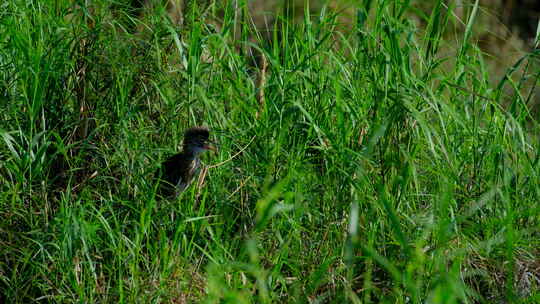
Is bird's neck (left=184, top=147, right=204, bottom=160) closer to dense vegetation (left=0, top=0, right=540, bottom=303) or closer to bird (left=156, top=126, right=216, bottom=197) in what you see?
bird (left=156, top=126, right=216, bottom=197)

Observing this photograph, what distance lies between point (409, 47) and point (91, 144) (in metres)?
1.58

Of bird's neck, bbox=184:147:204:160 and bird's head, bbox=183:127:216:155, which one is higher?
bird's head, bbox=183:127:216:155

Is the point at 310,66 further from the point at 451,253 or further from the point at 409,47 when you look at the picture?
the point at 451,253

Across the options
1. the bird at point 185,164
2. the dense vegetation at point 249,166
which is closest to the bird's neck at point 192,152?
the bird at point 185,164

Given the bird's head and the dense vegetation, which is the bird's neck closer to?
the bird's head

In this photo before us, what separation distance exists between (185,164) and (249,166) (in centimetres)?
32

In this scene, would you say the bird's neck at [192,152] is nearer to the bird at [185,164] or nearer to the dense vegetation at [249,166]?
the bird at [185,164]

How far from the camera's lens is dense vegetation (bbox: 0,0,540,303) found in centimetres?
378

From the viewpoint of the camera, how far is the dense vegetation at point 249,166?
3.78 m

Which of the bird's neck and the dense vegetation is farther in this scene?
the bird's neck

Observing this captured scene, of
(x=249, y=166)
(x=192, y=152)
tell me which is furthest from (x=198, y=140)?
(x=249, y=166)

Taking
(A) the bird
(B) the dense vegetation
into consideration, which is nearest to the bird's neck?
(A) the bird

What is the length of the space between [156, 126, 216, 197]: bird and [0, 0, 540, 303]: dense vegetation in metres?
0.08

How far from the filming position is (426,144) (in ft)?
14.1
